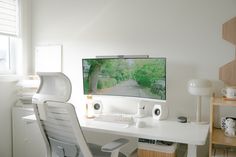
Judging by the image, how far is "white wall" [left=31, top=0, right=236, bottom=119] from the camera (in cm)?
212

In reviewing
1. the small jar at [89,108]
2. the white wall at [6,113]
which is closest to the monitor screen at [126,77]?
the small jar at [89,108]

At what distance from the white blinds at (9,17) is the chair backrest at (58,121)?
1.26 meters

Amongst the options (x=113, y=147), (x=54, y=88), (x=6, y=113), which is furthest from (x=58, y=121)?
(x=6, y=113)

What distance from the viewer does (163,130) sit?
6.05 feet

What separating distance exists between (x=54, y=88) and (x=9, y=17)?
4.84 feet

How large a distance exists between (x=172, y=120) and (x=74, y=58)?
1311 millimetres

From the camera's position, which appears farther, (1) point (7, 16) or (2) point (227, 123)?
(1) point (7, 16)

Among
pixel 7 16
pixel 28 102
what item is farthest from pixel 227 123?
pixel 7 16

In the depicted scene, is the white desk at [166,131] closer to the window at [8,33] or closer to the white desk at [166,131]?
the white desk at [166,131]

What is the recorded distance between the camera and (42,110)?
1.70 metres

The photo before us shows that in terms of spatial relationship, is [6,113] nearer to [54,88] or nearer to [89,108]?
[89,108]

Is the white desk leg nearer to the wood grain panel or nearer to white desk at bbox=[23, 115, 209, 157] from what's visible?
white desk at bbox=[23, 115, 209, 157]

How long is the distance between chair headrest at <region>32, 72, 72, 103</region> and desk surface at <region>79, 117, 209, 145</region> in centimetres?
38

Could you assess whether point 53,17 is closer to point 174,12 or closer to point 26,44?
point 26,44
